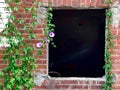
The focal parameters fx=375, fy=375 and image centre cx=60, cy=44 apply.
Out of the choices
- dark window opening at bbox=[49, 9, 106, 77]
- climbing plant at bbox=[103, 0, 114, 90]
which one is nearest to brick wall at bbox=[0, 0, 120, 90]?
climbing plant at bbox=[103, 0, 114, 90]

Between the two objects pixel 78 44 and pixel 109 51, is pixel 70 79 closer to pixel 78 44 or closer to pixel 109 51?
pixel 78 44

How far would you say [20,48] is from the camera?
5281 millimetres

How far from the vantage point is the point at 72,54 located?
18.4 ft

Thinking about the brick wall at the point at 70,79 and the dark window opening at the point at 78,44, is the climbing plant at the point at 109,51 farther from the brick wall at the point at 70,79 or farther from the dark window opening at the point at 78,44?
the dark window opening at the point at 78,44

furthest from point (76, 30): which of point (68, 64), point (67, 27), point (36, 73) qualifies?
point (36, 73)

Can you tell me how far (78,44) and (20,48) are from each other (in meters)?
0.88

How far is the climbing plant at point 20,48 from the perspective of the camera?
16.8 ft

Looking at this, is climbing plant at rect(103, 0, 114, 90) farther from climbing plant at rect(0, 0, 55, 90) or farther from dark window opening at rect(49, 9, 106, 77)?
climbing plant at rect(0, 0, 55, 90)

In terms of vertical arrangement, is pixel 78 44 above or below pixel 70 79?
above

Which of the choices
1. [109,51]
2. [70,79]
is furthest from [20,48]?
[109,51]

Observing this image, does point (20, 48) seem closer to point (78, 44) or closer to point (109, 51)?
point (78, 44)

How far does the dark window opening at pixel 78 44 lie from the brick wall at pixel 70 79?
0.71 feet

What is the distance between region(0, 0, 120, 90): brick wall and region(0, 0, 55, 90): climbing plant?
77 millimetres

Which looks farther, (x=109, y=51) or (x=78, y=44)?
(x=78, y=44)
